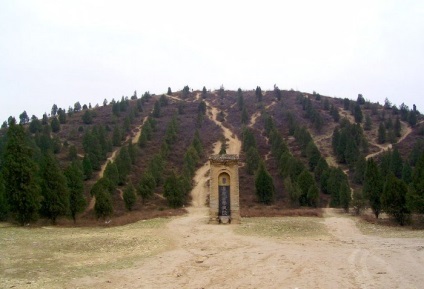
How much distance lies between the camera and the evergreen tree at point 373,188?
30.1 m

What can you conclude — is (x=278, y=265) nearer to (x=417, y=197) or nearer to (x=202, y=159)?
(x=417, y=197)

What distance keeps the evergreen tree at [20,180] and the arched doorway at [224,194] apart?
11.3 meters

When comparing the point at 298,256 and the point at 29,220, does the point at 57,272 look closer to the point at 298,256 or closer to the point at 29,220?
the point at 298,256

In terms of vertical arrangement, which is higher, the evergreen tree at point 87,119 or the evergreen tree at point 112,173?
the evergreen tree at point 87,119

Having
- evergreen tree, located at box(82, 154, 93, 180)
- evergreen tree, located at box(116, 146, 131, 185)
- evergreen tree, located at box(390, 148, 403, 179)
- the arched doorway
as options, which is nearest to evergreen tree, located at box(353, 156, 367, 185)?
evergreen tree, located at box(390, 148, 403, 179)

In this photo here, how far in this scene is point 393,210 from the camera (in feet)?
81.9

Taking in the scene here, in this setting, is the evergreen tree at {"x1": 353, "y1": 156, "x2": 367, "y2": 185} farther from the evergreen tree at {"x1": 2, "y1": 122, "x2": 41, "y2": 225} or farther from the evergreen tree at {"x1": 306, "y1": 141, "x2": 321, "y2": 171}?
the evergreen tree at {"x1": 2, "y1": 122, "x2": 41, "y2": 225}

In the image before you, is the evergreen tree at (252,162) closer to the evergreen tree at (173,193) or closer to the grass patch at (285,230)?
the evergreen tree at (173,193)

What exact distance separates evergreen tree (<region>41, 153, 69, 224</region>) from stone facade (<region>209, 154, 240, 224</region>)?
1085 cm

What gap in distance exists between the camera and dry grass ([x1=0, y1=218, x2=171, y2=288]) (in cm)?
1157

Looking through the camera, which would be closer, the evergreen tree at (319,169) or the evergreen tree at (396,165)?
the evergreen tree at (396,165)

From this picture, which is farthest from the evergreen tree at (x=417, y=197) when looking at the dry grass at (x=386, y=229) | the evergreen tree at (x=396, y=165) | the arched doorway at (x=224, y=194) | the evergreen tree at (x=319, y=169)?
the evergreen tree at (x=396, y=165)

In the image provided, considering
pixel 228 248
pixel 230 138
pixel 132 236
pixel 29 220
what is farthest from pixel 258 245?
pixel 230 138

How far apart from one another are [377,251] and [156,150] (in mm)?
57278
